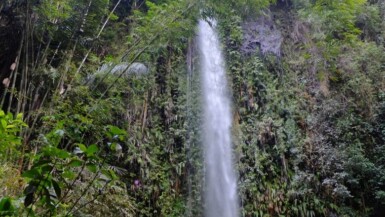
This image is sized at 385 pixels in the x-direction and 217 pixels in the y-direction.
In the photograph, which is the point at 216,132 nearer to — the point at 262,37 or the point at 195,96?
the point at 195,96

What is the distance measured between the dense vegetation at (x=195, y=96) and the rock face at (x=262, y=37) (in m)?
0.04

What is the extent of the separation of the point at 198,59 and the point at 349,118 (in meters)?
3.13

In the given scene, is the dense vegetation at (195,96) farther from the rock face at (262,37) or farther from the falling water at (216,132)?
the falling water at (216,132)

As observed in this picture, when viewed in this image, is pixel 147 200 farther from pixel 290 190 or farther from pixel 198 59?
pixel 198 59

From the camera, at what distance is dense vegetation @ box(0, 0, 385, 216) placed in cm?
356

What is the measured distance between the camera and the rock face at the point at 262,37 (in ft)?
24.6

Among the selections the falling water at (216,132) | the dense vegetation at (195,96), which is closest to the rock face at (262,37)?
the dense vegetation at (195,96)

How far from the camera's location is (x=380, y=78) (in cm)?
689

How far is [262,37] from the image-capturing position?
773cm

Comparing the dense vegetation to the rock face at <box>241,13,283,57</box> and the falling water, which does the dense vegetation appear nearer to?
the rock face at <box>241,13,283,57</box>

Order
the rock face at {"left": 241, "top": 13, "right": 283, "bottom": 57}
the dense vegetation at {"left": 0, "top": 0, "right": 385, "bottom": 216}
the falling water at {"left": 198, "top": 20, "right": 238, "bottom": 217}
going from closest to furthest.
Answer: the dense vegetation at {"left": 0, "top": 0, "right": 385, "bottom": 216}, the falling water at {"left": 198, "top": 20, "right": 238, "bottom": 217}, the rock face at {"left": 241, "top": 13, "right": 283, "bottom": 57}

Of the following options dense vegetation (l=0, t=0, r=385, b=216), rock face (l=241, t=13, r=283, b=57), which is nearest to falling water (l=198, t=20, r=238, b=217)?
dense vegetation (l=0, t=0, r=385, b=216)

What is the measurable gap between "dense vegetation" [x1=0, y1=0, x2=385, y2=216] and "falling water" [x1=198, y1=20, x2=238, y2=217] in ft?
0.54

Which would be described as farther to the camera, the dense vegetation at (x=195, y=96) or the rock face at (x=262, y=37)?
the rock face at (x=262, y=37)
